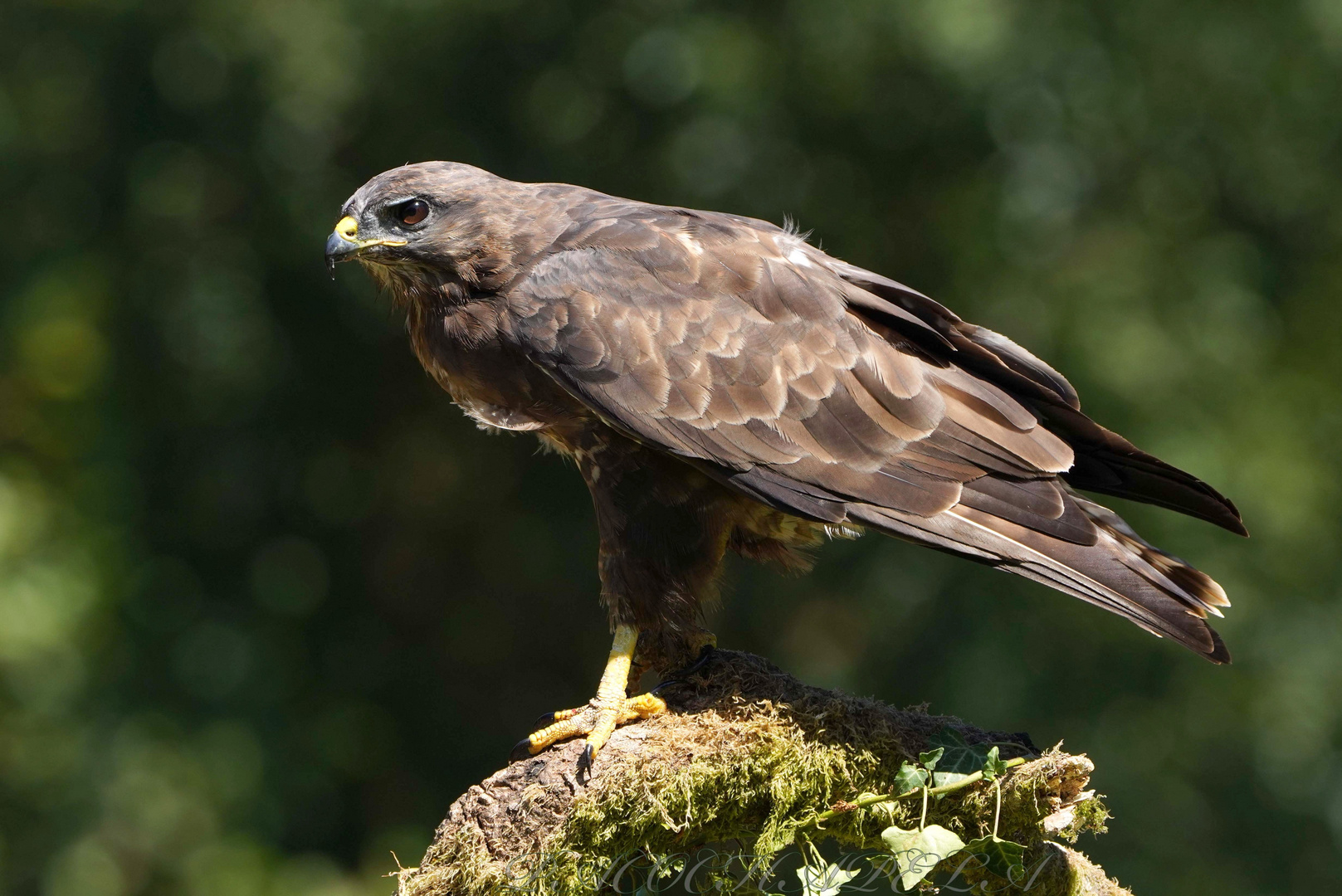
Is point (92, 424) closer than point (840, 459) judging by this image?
No

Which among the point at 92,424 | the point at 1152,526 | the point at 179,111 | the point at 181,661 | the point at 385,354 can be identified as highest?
the point at 179,111

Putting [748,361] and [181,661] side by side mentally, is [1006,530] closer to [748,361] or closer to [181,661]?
[748,361]

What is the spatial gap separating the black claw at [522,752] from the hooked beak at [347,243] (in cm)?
146

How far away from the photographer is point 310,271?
7047 mm

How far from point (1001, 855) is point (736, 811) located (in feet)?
1.86

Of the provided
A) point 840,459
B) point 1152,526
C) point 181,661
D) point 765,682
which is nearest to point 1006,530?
point 840,459

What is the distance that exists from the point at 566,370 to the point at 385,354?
412 centimetres

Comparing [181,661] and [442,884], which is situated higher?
[442,884]

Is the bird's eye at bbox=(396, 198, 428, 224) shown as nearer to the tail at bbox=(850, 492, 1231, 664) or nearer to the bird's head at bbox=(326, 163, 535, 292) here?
the bird's head at bbox=(326, 163, 535, 292)

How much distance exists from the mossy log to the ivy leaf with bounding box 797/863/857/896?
0.10 meters

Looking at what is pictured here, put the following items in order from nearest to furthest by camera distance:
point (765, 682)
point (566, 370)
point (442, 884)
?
point (442, 884) → point (765, 682) → point (566, 370)

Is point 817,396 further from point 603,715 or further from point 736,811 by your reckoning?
point 736,811

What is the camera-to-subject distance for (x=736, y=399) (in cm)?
341

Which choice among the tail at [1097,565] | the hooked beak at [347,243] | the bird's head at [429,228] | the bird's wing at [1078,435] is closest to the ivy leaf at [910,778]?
the tail at [1097,565]
